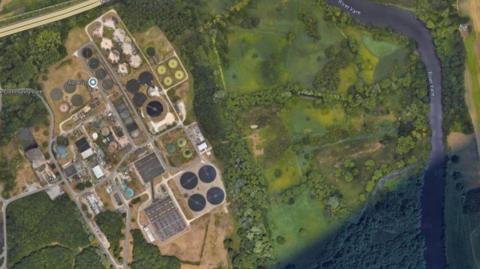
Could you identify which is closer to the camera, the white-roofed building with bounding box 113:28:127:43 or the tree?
the tree

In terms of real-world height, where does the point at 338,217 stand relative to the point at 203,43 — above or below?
below

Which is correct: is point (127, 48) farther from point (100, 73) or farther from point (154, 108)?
point (154, 108)

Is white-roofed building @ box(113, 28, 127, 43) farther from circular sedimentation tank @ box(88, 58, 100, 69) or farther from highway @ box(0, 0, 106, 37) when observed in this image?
highway @ box(0, 0, 106, 37)

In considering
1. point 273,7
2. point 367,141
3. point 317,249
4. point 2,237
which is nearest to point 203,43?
point 273,7

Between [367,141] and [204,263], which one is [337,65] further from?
[204,263]

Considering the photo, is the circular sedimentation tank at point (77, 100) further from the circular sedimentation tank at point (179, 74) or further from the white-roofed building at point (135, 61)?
the circular sedimentation tank at point (179, 74)

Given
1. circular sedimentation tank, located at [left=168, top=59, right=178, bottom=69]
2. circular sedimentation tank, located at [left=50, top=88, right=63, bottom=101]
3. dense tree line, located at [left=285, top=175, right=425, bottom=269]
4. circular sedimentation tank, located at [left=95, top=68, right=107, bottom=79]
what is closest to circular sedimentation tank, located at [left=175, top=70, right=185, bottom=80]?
circular sedimentation tank, located at [left=168, top=59, right=178, bottom=69]

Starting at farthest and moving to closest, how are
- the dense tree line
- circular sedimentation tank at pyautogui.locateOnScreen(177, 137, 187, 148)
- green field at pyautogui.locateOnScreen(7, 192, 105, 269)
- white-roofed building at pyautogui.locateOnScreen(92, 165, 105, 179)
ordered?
the dense tree line, circular sedimentation tank at pyautogui.locateOnScreen(177, 137, 187, 148), white-roofed building at pyautogui.locateOnScreen(92, 165, 105, 179), green field at pyautogui.locateOnScreen(7, 192, 105, 269)
